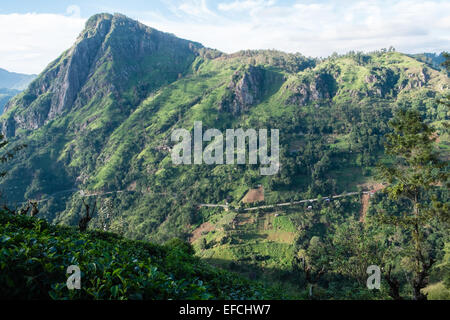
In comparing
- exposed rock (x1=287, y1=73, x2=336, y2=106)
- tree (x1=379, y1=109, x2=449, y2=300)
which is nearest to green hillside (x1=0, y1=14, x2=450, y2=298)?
exposed rock (x1=287, y1=73, x2=336, y2=106)

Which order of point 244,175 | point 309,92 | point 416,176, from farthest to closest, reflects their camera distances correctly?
1. point 309,92
2. point 244,175
3. point 416,176

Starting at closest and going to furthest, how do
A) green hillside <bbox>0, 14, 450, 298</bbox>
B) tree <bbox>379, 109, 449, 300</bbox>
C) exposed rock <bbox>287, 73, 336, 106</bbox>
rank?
1. tree <bbox>379, 109, 449, 300</bbox>
2. green hillside <bbox>0, 14, 450, 298</bbox>
3. exposed rock <bbox>287, 73, 336, 106</bbox>

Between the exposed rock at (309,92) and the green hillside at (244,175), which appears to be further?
the exposed rock at (309,92)

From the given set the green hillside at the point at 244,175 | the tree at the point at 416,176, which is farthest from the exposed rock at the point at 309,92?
the tree at the point at 416,176

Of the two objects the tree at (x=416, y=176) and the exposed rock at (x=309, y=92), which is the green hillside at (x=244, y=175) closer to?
the exposed rock at (x=309, y=92)

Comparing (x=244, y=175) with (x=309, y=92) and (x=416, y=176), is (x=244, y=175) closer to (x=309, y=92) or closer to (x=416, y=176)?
(x=416, y=176)

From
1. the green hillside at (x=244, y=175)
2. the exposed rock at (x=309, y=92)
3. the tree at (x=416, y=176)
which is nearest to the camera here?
the tree at (x=416, y=176)

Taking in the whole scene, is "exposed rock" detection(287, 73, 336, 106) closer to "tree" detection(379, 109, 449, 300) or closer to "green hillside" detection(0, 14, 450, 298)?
"green hillside" detection(0, 14, 450, 298)

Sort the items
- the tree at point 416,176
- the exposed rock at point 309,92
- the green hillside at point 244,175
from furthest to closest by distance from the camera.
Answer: the exposed rock at point 309,92 → the green hillside at point 244,175 → the tree at point 416,176

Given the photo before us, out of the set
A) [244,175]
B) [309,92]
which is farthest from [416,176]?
[309,92]

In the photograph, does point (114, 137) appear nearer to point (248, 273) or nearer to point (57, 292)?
point (248, 273)

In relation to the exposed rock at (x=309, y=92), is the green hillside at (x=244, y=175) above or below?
below

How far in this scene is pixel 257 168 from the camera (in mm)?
121812
